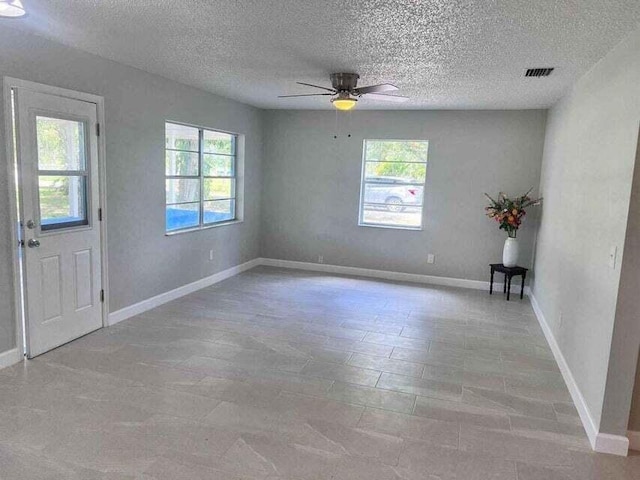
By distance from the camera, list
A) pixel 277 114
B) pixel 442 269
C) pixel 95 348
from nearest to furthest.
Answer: pixel 95 348, pixel 442 269, pixel 277 114

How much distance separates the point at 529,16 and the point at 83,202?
3.63 m

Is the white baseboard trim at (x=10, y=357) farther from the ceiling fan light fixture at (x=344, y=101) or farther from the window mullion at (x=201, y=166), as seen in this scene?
the ceiling fan light fixture at (x=344, y=101)

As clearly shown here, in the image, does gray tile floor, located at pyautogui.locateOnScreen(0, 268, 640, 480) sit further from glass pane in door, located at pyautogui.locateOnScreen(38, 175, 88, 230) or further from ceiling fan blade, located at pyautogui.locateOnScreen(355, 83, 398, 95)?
ceiling fan blade, located at pyautogui.locateOnScreen(355, 83, 398, 95)

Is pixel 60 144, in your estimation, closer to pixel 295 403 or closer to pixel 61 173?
pixel 61 173

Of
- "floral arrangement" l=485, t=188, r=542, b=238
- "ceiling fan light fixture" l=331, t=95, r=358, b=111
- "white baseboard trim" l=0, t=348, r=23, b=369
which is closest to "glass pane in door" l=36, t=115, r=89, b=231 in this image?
"white baseboard trim" l=0, t=348, r=23, b=369

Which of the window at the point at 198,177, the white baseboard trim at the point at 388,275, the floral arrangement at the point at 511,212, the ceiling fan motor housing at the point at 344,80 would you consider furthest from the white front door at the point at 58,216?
the floral arrangement at the point at 511,212

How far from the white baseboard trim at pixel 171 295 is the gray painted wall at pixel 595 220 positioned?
396cm

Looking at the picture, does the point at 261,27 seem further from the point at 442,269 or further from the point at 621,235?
the point at 442,269

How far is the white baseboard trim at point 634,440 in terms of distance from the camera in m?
2.62

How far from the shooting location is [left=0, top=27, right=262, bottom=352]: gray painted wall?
332cm

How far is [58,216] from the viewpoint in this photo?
373cm

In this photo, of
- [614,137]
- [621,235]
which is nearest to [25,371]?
[621,235]

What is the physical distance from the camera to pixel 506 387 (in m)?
3.33

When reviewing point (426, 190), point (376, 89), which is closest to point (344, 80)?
point (376, 89)
